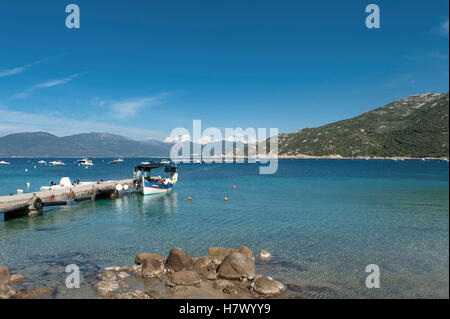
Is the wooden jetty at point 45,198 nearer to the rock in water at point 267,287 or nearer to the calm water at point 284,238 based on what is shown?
the calm water at point 284,238

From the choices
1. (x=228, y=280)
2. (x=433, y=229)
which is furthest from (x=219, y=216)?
(x=433, y=229)

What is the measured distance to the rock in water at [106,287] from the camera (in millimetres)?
13687

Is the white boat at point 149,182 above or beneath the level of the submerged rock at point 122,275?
above

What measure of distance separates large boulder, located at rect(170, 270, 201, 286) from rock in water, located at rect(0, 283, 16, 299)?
23.7 feet

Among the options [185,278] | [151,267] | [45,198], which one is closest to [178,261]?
[151,267]

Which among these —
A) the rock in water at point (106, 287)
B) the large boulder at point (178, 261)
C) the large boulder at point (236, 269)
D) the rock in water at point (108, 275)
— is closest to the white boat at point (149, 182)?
the large boulder at point (178, 261)

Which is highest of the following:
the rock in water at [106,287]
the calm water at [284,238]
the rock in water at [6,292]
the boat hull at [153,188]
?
the boat hull at [153,188]

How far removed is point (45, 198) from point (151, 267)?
1157 inches

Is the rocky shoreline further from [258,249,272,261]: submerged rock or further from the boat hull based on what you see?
the boat hull

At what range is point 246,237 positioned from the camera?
23.4m

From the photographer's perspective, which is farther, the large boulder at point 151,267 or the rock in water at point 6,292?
the large boulder at point 151,267

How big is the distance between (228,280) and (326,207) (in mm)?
24683

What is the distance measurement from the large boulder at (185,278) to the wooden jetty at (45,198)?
1013 inches
